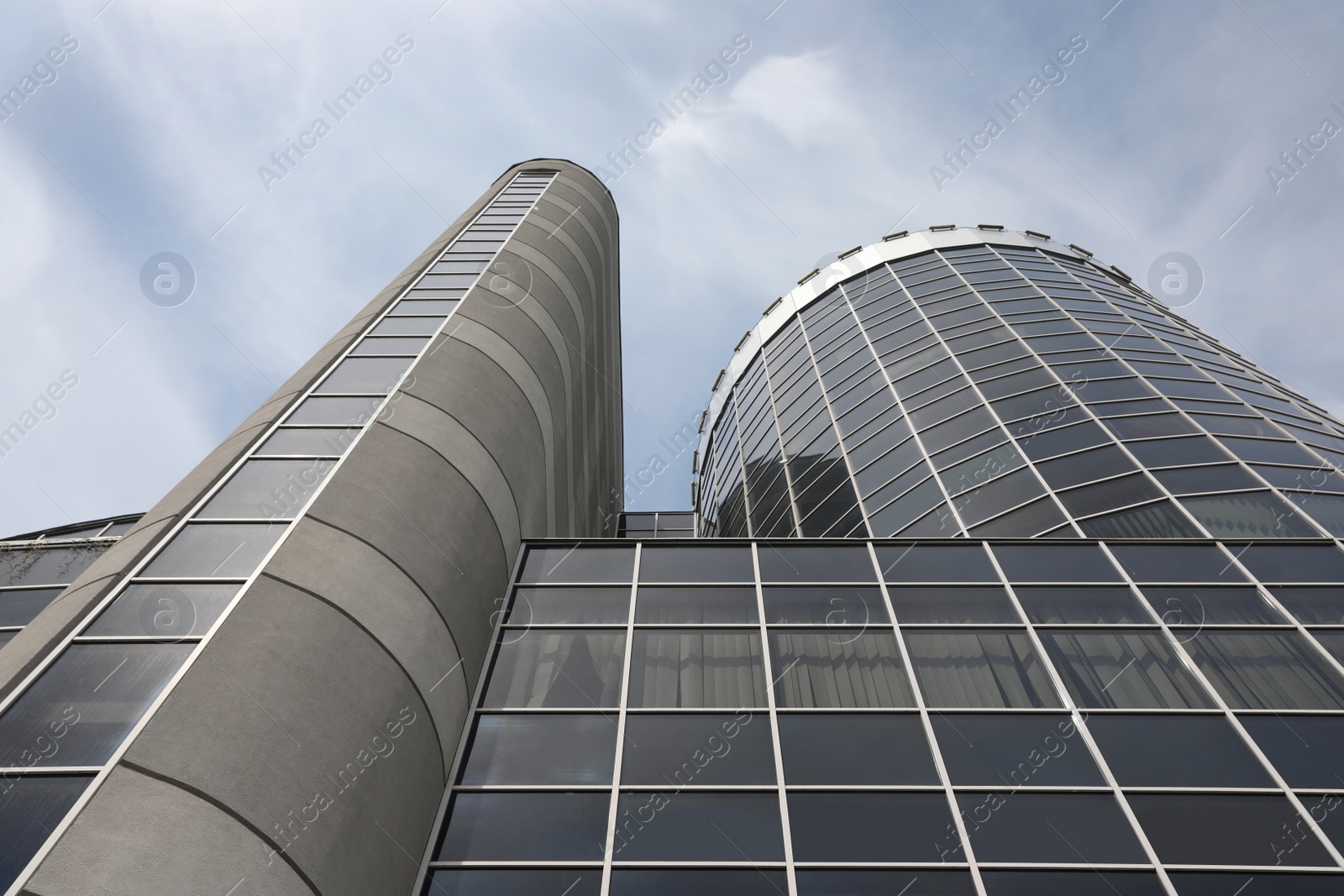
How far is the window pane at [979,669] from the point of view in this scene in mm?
11477

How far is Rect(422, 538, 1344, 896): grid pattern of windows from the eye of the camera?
924cm

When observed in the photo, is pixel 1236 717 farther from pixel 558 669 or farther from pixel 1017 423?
pixel 1017 423

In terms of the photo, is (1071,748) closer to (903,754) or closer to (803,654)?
(903,754)

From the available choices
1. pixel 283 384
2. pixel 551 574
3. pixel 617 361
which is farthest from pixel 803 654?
pixel 617 361

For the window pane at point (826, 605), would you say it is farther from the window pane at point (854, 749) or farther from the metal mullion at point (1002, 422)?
the metal mullion at point (1002, 422)

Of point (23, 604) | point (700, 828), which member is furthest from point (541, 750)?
point (23, 604)

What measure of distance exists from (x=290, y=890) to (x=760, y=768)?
537cm

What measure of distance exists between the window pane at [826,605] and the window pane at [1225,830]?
14.4 feet

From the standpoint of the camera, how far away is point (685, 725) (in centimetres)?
1109

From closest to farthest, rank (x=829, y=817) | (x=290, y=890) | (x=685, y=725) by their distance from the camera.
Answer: (x=290, y=890) < (x=829, y=817) < (x=685, y=725)

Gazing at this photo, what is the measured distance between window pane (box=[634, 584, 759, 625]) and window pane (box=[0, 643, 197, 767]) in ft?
21.9

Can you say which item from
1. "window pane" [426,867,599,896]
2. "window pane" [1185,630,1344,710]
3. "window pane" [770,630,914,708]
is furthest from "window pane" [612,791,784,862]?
"window pane" [1185,630,1344,710]

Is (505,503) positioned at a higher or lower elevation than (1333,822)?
higher

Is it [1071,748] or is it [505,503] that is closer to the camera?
[1071,748]
